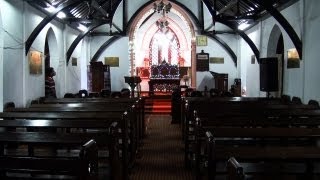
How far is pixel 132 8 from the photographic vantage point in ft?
59.9

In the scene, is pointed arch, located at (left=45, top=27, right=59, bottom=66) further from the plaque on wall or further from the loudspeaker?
the plaque on wall

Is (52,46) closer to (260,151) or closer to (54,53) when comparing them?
(54,53)

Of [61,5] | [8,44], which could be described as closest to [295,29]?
[61,5]

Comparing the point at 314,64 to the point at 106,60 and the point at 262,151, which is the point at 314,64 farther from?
the point at 106,60

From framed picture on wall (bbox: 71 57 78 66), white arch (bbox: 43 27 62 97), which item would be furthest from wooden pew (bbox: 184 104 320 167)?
framed picture on wall (bbox: 71 57 78 66)

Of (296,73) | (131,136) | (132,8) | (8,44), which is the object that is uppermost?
(132,8)

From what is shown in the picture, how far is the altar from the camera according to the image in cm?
1783

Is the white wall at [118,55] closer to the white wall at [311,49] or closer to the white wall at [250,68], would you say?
the white wall at [250,68]

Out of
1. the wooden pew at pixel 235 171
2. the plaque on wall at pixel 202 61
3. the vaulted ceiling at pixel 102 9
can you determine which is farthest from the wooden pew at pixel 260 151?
the plaque on wall at pixel 202 61

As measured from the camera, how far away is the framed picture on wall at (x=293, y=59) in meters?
9.88

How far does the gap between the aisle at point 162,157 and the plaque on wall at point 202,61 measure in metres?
6.70

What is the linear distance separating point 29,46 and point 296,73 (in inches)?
272

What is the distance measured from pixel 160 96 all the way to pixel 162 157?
32.1 feet

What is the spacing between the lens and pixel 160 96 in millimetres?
17312
